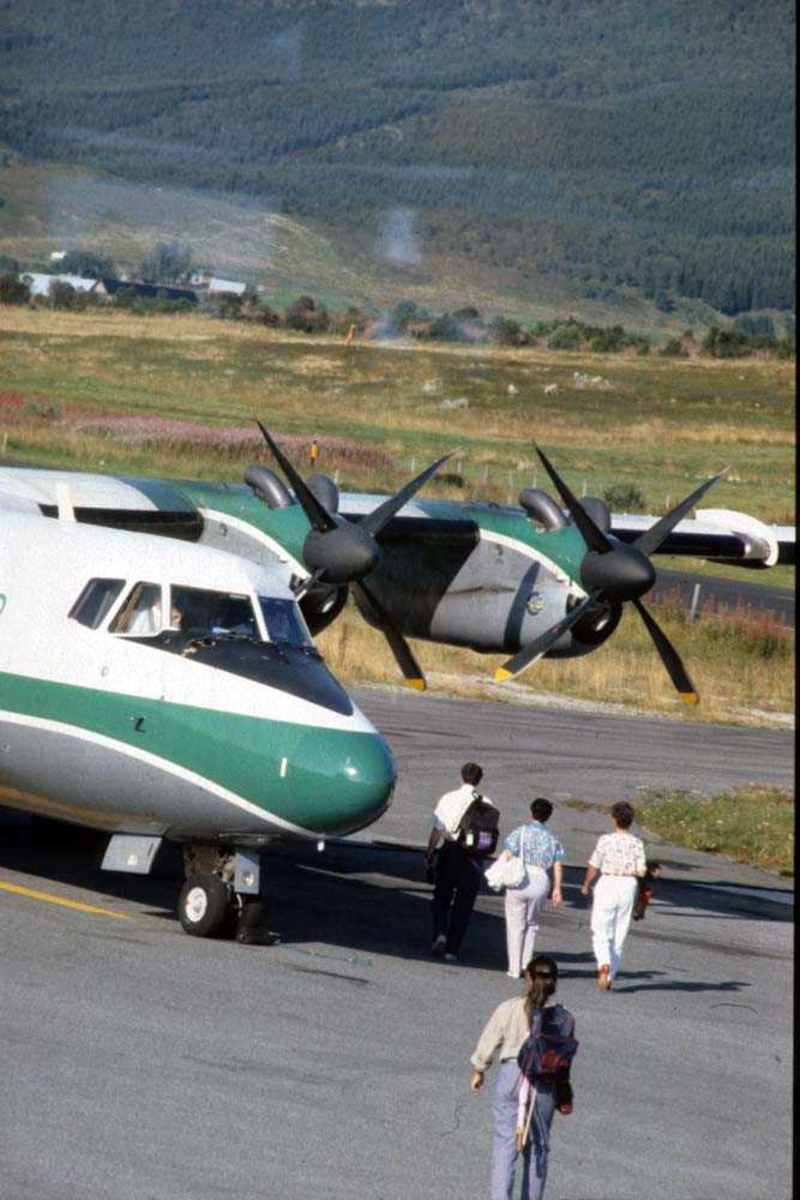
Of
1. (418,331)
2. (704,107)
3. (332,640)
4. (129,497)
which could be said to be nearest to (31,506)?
(129,497)

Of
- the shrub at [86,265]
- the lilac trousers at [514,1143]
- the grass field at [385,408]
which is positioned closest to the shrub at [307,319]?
the grass field at [385,408]

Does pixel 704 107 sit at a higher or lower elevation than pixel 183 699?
higher

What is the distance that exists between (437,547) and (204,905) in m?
8.10

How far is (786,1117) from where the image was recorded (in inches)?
654

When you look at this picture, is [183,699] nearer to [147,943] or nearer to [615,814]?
[147,943]

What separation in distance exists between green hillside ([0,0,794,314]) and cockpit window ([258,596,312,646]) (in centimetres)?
7176

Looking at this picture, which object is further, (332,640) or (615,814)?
(332,640)

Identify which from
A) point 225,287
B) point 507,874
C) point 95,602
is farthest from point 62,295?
point 507,874

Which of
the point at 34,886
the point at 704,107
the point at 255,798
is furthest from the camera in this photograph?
Answer: the point at 704,107

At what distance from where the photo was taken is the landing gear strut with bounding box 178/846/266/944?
19.6 metres

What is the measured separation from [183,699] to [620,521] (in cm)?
1038

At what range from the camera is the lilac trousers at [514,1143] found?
12617 mm

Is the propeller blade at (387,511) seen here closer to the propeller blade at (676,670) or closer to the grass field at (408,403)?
the propeller blade at (676,670)

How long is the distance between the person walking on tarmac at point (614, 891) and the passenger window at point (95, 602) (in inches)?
202
